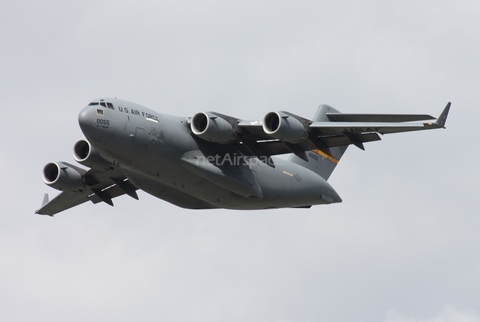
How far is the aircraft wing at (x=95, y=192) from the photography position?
23.9 metres

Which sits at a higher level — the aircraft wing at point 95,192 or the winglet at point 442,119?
the winglet at point 442,119

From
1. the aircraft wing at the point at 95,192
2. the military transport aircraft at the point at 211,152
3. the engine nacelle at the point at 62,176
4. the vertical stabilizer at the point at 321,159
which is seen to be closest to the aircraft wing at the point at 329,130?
the military transport aircraft at the point at 211,152

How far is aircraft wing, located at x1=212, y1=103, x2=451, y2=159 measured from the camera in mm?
20469

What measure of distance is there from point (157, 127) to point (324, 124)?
3.75 meters

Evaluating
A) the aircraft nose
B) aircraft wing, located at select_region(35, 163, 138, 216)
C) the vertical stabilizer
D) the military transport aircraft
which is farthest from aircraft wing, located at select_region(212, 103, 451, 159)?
aircraft wing, located at select_region(35, 163, 138, 216)

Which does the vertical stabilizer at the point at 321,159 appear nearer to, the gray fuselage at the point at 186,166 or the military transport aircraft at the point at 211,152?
the military transport aircraft at the point at 211,152

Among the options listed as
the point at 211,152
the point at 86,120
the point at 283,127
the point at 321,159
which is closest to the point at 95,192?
the point at 211,152

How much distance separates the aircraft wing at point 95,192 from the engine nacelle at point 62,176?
25cm

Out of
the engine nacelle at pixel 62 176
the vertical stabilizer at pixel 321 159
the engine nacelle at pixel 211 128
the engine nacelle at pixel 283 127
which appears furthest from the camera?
the vertical stabilizer at pixel 321 159

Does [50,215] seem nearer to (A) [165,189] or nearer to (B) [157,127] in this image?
(A) [165,189]

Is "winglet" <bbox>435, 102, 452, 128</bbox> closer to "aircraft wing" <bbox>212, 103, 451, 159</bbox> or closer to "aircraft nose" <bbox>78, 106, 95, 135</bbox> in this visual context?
"aircraft wing" <bbox>212, 103, 451, 159</bbox>

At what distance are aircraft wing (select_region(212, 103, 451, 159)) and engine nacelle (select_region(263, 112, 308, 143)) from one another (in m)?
0.12

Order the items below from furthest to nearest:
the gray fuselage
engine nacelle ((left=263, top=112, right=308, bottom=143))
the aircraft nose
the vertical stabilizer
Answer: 1. the vertical stabilizer
2. engine nacelle ((left=263, top=112, right=308, bottom=143))
3. the gray fuselage
4. the aircraft nose

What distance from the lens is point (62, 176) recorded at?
2364 centimetres
